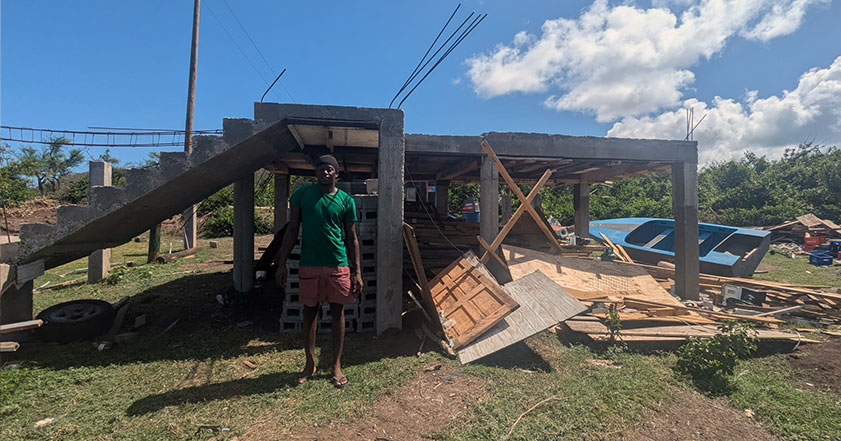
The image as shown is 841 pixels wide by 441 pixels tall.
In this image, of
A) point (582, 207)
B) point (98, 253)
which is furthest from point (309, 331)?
point (582, 207)

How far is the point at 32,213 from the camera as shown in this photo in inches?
864

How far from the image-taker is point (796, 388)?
379cm

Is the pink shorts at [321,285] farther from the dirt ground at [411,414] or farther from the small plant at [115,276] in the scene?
the small plant at [115,276]

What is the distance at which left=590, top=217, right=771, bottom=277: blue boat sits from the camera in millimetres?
9391

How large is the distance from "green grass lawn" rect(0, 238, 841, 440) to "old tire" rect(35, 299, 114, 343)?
0.58 ft

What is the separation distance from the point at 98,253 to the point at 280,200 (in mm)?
4267

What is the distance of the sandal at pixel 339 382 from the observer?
3566mm

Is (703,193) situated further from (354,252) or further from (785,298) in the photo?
(354,252)

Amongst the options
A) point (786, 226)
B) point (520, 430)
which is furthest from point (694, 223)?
point (786, 226)

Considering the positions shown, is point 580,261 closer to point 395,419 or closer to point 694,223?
point 694,223

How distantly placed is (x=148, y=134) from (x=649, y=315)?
826 centimetres

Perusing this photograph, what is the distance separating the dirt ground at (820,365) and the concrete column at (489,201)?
4.20 m

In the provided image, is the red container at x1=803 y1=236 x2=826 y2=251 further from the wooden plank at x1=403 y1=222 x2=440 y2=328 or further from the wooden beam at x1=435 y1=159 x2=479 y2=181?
the wooden plank at x1=403 y1=222 x2=440 y2=328

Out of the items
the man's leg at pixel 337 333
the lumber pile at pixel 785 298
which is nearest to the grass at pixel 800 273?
the lumber pile at pixel 785 298
